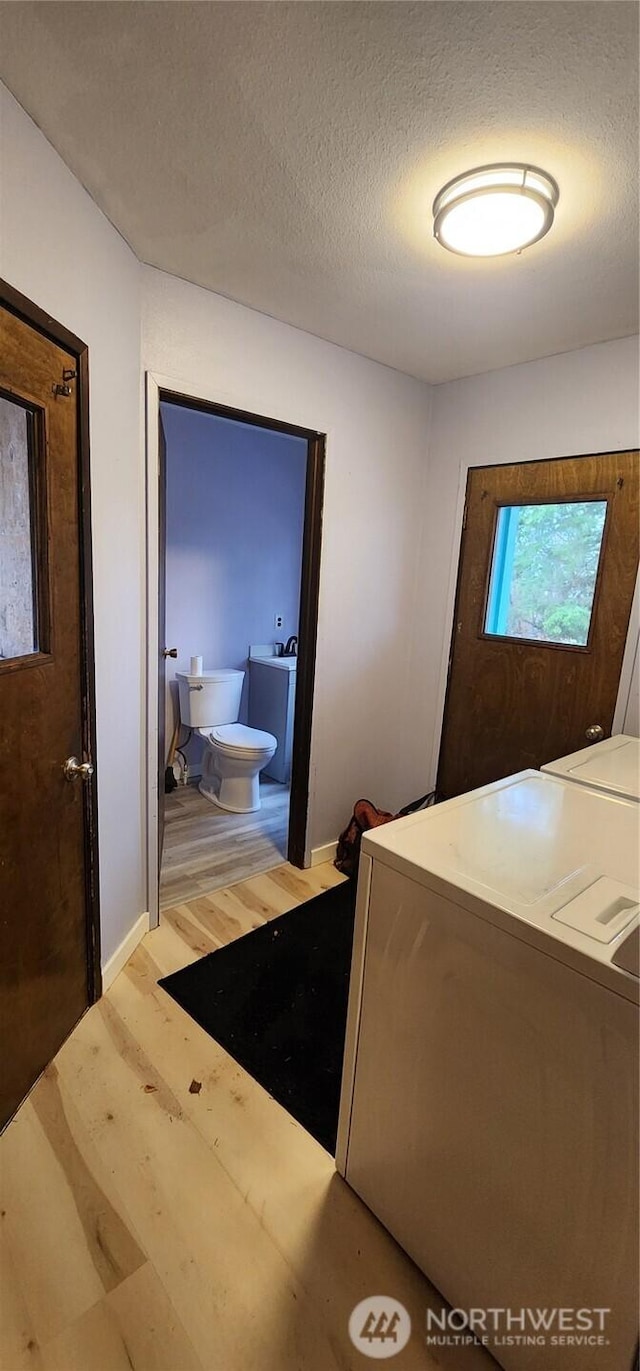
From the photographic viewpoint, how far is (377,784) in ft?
9.74

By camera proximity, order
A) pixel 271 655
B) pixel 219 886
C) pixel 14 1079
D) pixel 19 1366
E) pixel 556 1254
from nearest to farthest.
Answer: pixel 556 1254, pixel 19 1366, pixel 14 1079, pixel 219 886, pixel 271 655

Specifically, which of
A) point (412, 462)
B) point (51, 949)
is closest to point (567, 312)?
point (412, 462)

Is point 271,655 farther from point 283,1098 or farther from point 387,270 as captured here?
point 283,1098

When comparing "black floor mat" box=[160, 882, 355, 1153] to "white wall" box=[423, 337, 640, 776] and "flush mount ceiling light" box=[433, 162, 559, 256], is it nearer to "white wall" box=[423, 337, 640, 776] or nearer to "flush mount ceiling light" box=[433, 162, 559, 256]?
"white wall" box=[423, 337, 640, 776]

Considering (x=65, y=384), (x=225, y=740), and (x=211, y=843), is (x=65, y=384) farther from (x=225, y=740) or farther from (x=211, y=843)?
(x=211, y=843)

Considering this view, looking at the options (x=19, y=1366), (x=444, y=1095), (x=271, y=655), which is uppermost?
(x=271, y=655)

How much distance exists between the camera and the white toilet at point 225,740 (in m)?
3.13

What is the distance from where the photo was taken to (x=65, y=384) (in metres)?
1.36

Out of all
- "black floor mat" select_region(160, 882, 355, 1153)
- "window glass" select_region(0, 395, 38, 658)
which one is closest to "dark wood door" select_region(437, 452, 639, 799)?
"black floor mat" select_region(160, 882, 355, 1153)

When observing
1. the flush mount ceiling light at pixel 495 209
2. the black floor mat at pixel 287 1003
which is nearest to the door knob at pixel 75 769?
the black floor mat at pixel 287 1003

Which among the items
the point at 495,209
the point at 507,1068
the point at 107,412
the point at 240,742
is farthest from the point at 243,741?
the point at 495,209

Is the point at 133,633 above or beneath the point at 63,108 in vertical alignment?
beneath

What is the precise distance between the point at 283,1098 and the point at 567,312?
8.75 ft

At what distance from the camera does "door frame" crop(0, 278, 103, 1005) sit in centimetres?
126
